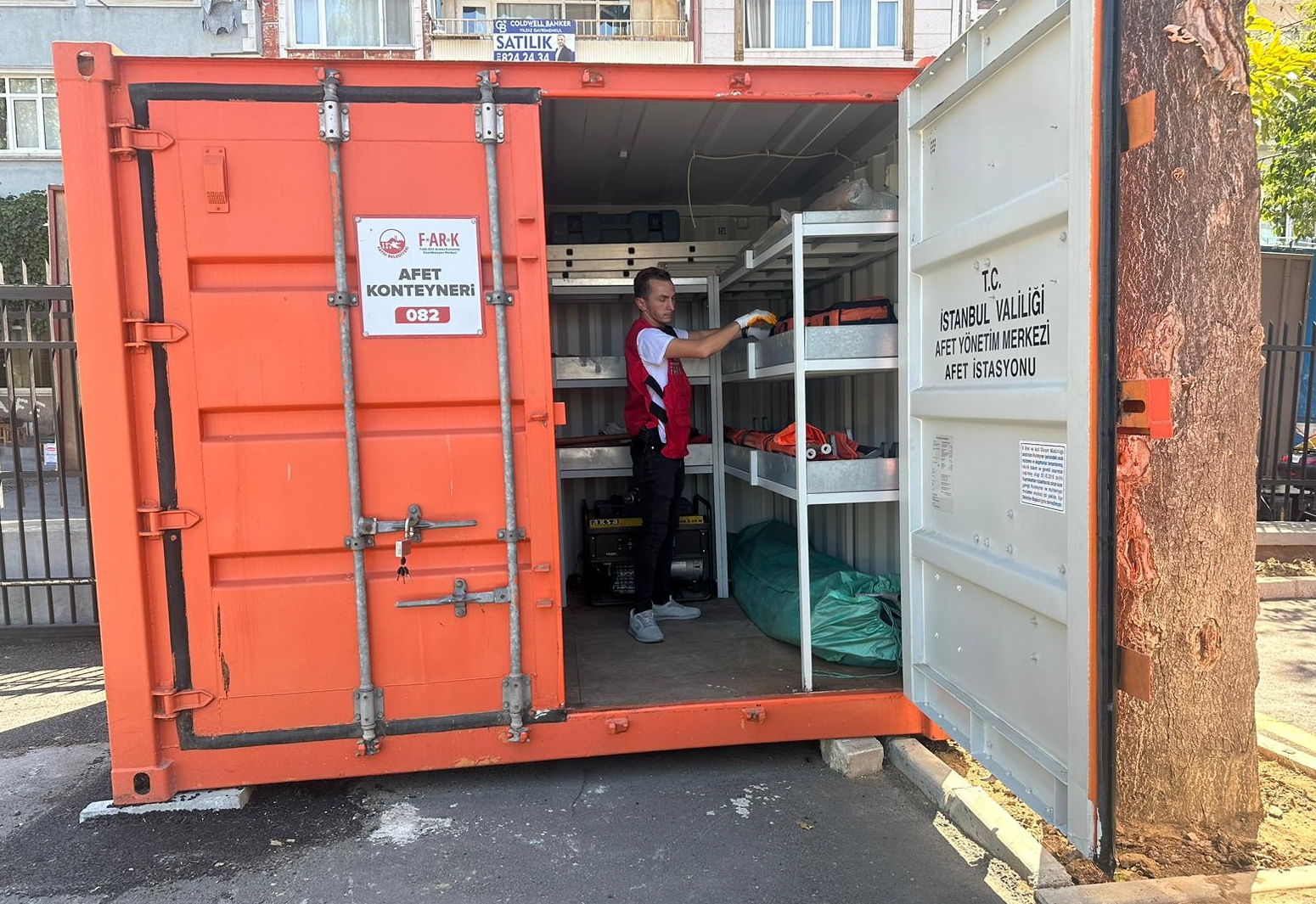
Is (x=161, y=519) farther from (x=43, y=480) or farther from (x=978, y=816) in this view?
(x=43, y=480)

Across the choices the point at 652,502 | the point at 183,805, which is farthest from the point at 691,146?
the point at 183,805

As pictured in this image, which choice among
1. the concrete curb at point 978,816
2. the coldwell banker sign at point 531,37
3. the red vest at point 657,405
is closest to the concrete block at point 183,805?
the red vest at point 657,405

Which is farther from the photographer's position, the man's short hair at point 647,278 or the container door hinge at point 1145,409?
the man's short hair at point 647,278

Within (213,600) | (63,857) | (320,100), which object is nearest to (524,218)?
(320,100)

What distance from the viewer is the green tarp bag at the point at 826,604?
149 inches

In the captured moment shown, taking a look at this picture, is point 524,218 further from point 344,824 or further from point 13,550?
point 13,550

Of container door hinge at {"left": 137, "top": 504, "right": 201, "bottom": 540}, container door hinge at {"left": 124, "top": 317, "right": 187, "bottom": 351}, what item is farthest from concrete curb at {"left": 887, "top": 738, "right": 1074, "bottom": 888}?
container door hinge at {"left": 124, "top": 317, "right": 187, "bottom": 351}

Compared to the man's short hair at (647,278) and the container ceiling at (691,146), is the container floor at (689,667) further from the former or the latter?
the container ceiling at (691,146)

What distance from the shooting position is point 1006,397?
2.56 meters

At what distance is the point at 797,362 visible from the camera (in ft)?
11.3

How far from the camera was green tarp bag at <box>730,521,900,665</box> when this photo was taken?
3781mm

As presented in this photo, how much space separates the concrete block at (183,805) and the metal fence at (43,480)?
2.68 meters

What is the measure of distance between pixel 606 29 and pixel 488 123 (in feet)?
40.5

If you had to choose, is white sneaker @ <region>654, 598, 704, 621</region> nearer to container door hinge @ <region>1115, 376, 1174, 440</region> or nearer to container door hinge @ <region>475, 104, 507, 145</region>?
container door hinge @ <region>475, 104, 507, 145</region>
